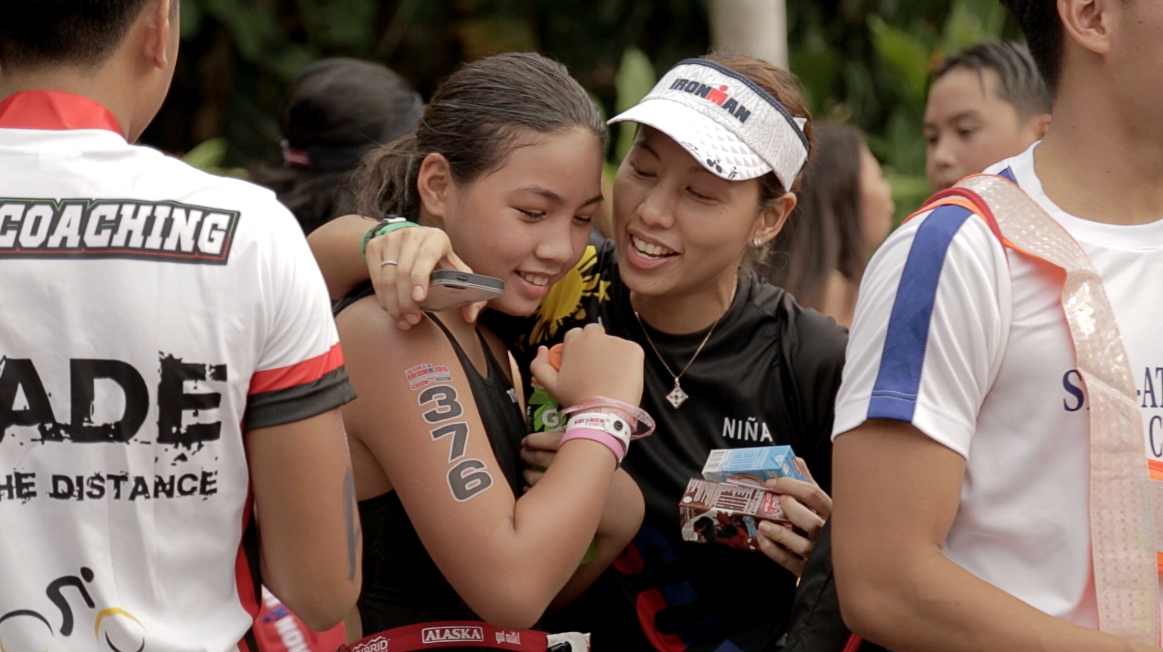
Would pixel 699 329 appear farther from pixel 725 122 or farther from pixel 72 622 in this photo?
pixel 72 622

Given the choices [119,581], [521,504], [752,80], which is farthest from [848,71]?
[119,581]

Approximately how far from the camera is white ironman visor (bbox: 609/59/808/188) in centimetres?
246

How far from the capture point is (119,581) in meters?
1.64

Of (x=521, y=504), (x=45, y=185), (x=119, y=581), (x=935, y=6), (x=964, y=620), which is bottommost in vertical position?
(x=119, y=581)

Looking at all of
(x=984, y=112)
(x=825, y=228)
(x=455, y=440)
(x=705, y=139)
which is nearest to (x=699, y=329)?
(x=705, y=139)

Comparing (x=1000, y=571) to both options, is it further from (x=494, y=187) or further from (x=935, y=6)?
(x=935, y=6)

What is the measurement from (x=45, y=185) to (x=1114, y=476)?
59.3 inches

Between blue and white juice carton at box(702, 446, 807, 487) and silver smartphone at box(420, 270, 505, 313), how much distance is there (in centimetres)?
54

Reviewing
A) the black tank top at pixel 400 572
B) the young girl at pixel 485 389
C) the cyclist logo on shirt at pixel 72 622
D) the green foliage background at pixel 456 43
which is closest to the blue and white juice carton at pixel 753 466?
the young girl at pixel 485 389

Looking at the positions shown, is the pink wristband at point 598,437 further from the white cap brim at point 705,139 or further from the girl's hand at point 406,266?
the white cap brim at point 705,139

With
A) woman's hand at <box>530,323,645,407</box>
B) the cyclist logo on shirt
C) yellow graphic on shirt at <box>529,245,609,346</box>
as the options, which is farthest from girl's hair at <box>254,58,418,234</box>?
the cyclist logo on shirt

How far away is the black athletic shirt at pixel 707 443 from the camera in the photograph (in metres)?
2.41

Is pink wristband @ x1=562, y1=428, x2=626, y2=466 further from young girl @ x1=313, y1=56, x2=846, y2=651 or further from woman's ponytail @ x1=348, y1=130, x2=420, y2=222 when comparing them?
woman's ponytail @ x1=348, y1=130, x2=420, y2=222

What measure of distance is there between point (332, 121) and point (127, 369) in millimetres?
2392
